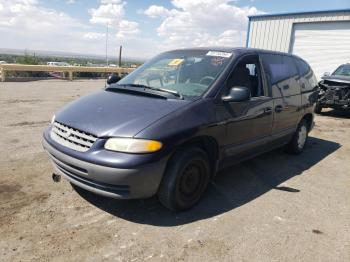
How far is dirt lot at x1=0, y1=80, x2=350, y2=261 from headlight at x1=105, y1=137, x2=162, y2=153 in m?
0.78

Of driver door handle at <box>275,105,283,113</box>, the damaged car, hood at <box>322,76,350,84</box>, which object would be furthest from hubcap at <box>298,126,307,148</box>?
hood at <box>322,76,350,84</box>

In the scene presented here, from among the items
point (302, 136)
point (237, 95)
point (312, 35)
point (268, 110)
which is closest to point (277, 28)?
point (312, 35)

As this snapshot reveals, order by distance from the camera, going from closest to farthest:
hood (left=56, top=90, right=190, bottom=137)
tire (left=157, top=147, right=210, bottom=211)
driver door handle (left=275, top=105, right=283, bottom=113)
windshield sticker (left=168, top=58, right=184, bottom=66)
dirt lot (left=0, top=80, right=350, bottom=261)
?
dirt lot (left=0, top=80, right=350, bottom=261), hood (left=56, top=90, right=190, bottom=137), tire (left=157, top=147, right=210, bottom=211), windshield sticker (left=168, top=58, right=184, bottom=66), driver door handle (left=275, top=105, right=283, bottom=113)

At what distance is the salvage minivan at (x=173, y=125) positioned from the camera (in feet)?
9.70

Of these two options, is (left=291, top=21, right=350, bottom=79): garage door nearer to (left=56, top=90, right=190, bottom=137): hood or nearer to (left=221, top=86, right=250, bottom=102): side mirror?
(left=221, top=86, right=250, bottom=102): side mirror

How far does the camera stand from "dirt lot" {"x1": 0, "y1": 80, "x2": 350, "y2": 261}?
9.15 feet

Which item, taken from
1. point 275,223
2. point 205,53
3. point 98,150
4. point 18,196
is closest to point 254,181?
point 275,223

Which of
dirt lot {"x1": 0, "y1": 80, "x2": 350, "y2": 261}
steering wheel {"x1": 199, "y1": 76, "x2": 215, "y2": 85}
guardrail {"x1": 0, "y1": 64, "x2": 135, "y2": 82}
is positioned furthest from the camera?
guardrail {"x1": 0, "y1": 64, "x2": 135, "y2": 82}

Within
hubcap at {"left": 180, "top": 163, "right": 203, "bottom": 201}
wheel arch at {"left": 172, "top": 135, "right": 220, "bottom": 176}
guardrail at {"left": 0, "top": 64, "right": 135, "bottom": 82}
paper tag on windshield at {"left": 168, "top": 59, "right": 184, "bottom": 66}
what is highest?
paper tag on windshield at {"left": 168, "top": 59, "right": 184, "bottom": 66}

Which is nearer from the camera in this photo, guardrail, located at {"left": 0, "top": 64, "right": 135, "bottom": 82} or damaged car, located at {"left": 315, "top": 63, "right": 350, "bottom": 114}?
damaged car, located at {"left": 315, "top": 63, "right": 350, "bottom": 114}

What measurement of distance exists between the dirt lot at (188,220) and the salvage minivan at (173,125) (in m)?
0.33

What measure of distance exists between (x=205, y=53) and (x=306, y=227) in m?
2.37

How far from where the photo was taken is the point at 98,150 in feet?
9.70

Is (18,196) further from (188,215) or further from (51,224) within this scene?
(188,215)
